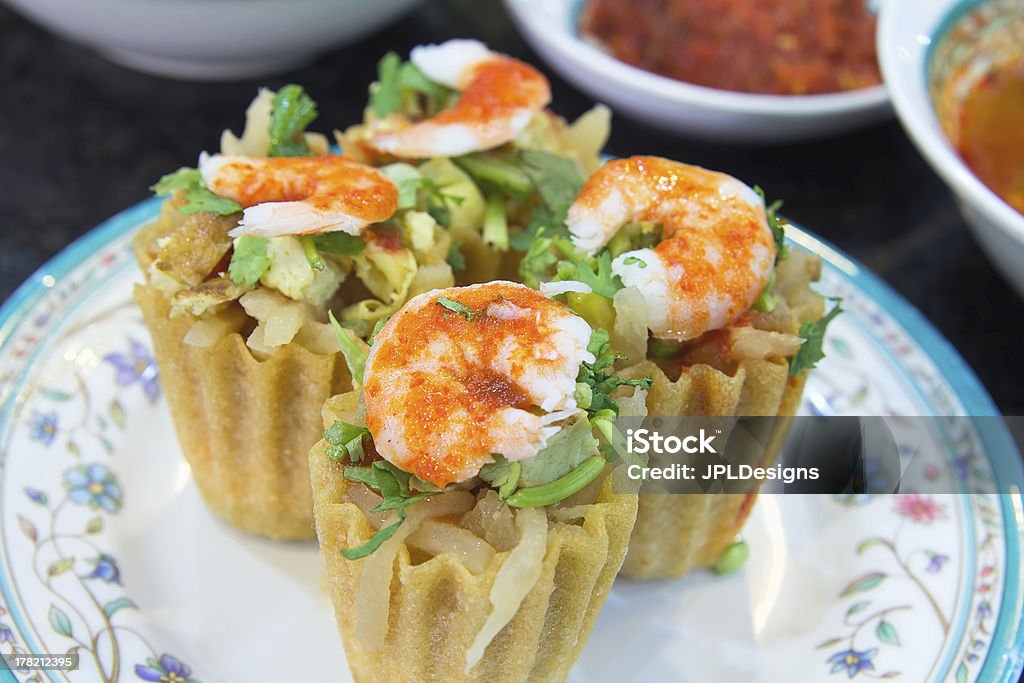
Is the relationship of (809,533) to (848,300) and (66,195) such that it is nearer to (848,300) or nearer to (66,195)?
(848,300)

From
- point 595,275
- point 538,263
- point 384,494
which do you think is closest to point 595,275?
point 595,275

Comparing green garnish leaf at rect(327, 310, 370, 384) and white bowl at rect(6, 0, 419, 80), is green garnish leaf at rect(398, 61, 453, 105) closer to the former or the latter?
white bowl at rect(6, 0, 419, 80)

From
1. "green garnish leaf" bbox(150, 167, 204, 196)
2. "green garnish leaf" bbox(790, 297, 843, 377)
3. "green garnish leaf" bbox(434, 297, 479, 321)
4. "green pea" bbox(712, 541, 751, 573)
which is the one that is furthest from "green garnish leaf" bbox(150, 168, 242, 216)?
"green pea" bbox(712, 541, 751, 573)

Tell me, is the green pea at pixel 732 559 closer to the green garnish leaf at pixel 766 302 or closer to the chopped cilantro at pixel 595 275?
the green garnish leaf at pixel 766 302

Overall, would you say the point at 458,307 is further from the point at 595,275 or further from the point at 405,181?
the point at 405,181

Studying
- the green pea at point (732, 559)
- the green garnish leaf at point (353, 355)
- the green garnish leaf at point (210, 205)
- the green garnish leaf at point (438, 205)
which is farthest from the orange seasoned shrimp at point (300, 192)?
the green pea at point (732, 559)

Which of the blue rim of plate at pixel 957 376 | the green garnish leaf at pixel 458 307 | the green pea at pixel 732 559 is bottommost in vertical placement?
the green pea at pixel 732 559
